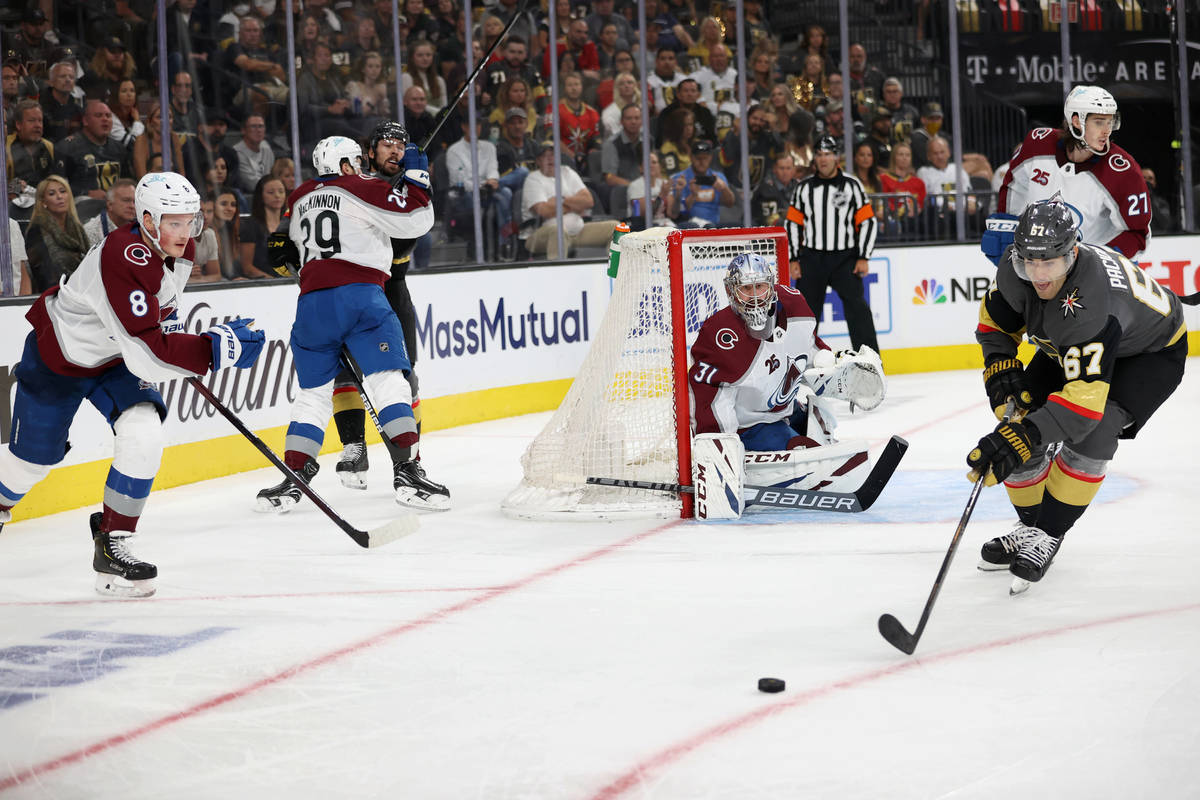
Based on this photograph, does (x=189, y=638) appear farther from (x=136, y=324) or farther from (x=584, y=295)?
(x=584, y=295)

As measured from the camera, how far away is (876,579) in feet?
11.3

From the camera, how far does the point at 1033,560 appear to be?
3211 mm

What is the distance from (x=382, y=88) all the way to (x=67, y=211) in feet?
8.18

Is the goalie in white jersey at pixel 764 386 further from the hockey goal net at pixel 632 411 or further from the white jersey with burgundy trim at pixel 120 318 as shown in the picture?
the white jersey with burgundy trim at pixel 120 318

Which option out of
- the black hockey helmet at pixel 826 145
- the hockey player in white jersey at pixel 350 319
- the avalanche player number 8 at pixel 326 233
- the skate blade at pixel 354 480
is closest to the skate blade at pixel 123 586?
the hockey player in white jersey at pixel 350 319

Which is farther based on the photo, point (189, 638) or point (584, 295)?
point (584, 295)

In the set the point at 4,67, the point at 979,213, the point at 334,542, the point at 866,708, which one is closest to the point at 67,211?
the point at 4,67

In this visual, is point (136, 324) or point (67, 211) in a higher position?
point (67, 211)

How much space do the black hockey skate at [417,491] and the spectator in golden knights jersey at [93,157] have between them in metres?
2.08

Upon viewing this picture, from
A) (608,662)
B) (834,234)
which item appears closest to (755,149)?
(834,234)

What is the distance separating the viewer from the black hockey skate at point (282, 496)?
4699mm

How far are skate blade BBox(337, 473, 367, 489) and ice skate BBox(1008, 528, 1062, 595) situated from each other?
103 inches

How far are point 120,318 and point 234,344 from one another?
0.28 m

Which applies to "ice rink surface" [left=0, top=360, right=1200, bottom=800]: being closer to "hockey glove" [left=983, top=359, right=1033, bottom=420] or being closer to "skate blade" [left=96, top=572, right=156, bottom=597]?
"skate blade" [left=96, top=572, right=156, bottom=597]
